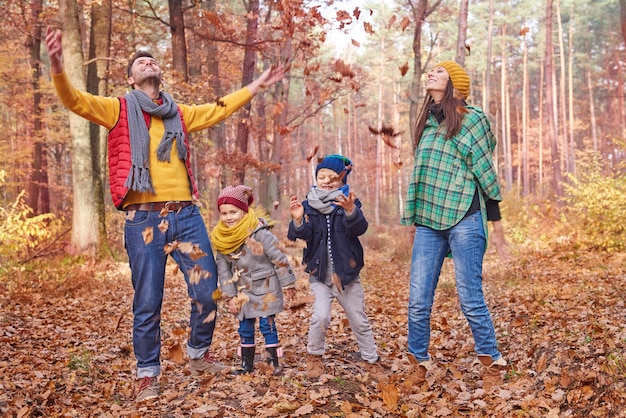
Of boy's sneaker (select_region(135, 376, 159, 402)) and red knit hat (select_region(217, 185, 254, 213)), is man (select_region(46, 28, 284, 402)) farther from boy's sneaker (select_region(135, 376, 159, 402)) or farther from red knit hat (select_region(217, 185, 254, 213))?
red knit hat (select_region(217, 185, 254, 213))

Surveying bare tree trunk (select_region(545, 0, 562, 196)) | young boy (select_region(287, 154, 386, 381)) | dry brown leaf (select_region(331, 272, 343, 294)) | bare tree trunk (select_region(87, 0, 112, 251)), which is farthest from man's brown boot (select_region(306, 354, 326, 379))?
bare tree trunk (select_region(545, 0, 562, 196))

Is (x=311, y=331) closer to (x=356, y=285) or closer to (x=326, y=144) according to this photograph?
(x=356, y=285)

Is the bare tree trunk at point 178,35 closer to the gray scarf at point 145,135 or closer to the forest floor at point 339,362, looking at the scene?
the forest floor at point 339,362

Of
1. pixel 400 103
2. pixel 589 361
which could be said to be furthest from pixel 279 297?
pixel 400 103

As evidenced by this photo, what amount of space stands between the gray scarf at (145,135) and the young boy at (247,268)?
65 centimetres

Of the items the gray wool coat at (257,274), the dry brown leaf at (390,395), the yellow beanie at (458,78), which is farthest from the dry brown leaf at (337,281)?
the yellow beanie at (458,78)

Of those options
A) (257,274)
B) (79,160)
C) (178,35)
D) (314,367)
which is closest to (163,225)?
(257,274)

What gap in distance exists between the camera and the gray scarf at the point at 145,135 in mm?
4352

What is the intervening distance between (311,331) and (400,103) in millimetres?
48295

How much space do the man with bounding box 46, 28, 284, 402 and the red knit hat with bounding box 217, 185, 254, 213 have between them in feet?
0.91

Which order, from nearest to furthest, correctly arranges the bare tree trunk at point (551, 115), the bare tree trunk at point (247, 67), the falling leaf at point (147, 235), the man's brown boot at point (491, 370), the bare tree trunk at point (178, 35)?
the falling leaf at point (147, 235), the man's brown boot at point (491, 370), the bare tree trunk at point (178, 35), the bare tree trunk at point (247, 67), the bare tree trunk at point (551, 115)

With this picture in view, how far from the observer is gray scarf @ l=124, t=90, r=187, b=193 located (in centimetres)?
435

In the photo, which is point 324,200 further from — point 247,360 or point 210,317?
point 247,360

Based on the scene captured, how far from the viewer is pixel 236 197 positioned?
4.95 metres
